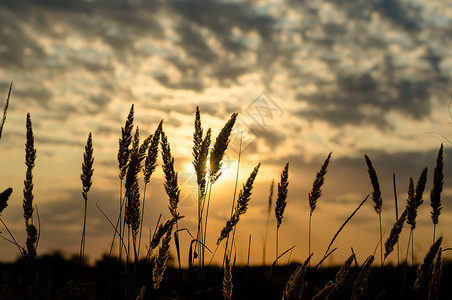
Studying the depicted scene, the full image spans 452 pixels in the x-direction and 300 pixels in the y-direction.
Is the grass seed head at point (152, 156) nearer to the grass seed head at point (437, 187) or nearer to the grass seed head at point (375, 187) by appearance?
the grass seed head at point (375, 187)

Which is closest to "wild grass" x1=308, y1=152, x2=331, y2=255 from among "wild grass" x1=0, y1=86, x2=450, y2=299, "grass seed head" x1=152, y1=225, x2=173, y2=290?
"wild grass" x1=0, y1=86, x2=450, y2=299

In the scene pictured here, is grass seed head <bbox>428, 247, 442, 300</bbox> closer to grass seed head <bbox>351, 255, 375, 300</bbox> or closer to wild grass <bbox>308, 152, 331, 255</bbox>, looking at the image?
grass seed head <bbox>351, 255, 375, 300</bbox>

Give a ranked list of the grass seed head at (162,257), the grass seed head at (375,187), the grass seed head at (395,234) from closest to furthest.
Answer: the grass seed head at (162,257) → the grass seed head at (395,234) → the grass seed head at (375,187)

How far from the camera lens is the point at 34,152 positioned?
3.49m

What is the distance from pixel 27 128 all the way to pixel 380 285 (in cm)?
494

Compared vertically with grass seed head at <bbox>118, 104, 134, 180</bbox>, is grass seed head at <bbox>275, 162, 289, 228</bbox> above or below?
below

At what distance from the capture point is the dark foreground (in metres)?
2.80

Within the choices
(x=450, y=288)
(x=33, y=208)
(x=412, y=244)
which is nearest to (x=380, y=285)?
(x=450, y=288)

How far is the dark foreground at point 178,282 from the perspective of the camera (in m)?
2.80

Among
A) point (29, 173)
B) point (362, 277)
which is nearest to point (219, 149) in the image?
point (362, 277)

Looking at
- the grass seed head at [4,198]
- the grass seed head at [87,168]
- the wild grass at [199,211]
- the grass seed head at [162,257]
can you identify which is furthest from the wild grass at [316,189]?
the grass seed head at [4,198]

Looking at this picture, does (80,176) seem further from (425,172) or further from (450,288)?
(450,288)

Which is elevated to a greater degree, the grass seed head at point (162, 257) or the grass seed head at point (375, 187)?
the grass seed head at point (375, 187)

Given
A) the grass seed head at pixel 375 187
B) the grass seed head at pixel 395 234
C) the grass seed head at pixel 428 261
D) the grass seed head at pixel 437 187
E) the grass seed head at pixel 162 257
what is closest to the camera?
the grass seed head at pixel 162 257
